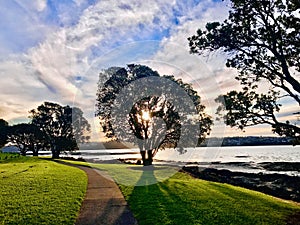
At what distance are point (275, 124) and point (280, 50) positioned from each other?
367 centimetres

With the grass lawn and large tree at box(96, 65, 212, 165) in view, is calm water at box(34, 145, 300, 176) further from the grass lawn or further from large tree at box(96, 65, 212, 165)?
the grass lawn

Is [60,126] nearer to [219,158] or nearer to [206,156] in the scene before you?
[219,158]


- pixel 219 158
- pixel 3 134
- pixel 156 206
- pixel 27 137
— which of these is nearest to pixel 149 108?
pixel 156 206

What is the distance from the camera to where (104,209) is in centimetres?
1258

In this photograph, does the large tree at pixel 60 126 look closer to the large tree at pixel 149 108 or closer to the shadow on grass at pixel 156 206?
the large tree at pixel 149 108

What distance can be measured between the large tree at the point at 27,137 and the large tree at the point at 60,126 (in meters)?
1.75

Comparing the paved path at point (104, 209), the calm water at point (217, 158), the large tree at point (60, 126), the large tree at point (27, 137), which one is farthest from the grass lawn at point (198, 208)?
the large tree at point (27, 137)

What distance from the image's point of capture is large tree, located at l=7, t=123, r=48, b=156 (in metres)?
77.6

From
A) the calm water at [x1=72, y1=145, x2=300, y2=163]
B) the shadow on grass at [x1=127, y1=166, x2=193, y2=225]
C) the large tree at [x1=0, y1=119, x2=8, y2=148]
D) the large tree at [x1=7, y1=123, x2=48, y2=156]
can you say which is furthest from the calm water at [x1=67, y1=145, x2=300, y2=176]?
the shadow on grass at [x1=127, y1=166, x2=193, y2=225]

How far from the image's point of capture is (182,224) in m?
11.1

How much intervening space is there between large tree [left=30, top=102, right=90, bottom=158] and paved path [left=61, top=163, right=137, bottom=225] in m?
58.6

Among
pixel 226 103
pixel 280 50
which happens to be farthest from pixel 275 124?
pixel 280 50

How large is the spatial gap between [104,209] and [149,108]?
23.7 metres

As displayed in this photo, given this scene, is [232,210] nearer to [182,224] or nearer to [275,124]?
[182,224]
